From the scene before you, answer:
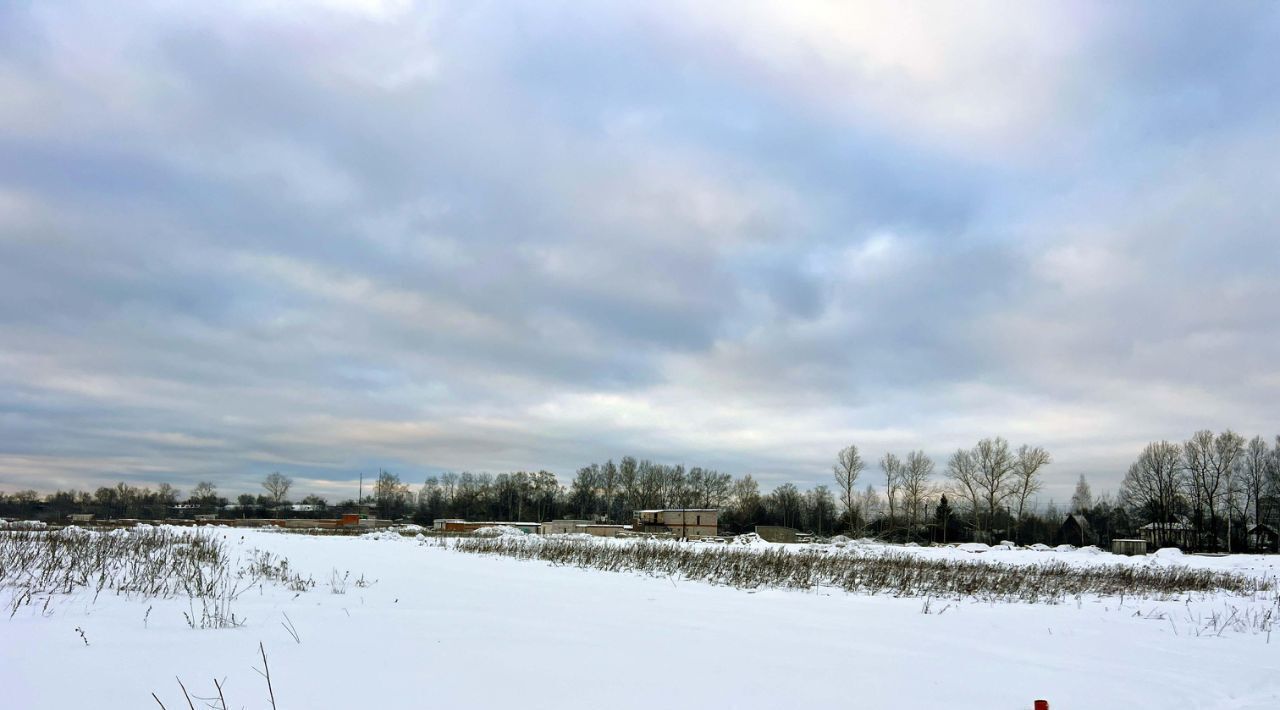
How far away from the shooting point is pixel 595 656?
21.1 feet

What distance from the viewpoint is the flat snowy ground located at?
5012mm

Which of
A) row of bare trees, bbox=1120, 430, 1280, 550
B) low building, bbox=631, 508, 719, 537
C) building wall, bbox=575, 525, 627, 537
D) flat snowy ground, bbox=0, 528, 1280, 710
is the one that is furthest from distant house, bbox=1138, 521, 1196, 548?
flat snowy ground, bbox=0, 528, 1280, 710

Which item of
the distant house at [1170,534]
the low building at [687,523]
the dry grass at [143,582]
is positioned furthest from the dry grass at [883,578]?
the distant house at [1170,534]

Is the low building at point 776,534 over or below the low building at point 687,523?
below

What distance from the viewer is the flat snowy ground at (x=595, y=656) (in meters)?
5.01

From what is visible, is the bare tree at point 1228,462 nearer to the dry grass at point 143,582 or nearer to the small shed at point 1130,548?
the small shed at point 1130,548

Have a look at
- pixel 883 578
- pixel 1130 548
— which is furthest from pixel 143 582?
pixel 1130 548

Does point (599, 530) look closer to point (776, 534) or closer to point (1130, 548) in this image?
→ point (776, 534)

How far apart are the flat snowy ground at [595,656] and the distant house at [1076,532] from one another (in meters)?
84.2

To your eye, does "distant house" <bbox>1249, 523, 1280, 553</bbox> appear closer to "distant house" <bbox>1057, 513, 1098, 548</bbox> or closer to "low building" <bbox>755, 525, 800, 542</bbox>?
"distant house" <bbox>1057, 513, 1098, 548</bbox>

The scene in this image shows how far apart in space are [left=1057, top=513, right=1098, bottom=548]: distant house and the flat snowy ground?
84245 millimetres

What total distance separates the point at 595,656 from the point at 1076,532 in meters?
96.9

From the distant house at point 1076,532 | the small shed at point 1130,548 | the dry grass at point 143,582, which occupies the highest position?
the dry grass at point 143,582

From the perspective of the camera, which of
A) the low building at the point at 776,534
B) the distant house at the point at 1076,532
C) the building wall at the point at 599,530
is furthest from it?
the distant house at the point at 1076,532
